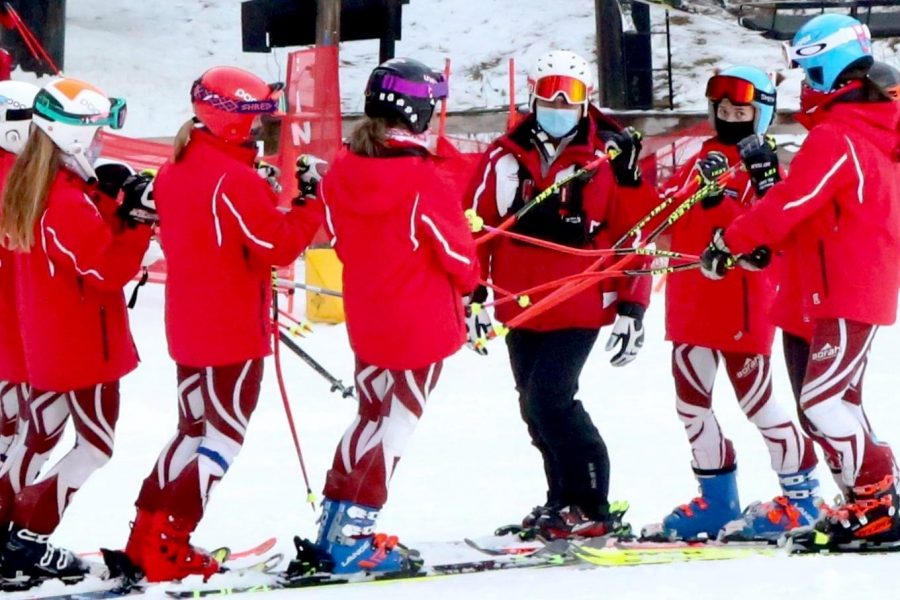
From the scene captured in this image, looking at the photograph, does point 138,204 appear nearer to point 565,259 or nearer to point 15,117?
point 15,117

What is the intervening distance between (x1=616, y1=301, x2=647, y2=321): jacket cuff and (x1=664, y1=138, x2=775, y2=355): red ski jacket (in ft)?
0.46

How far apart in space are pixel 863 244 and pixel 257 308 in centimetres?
203

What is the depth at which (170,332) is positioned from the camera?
5375mm

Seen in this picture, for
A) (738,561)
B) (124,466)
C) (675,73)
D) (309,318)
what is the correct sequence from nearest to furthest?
(738,561) < (124,466) < (309,318) < (675,73)

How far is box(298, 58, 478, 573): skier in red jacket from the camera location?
516cm

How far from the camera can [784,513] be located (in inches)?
232

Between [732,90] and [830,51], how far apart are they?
567 mm

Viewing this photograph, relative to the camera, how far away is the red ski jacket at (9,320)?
5.66m

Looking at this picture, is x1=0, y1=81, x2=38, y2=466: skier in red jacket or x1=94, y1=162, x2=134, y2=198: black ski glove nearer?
x1=94, y1=162, x2=134, y2=198: black ski glove

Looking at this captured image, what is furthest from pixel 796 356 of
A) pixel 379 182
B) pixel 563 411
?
pixel 379 182

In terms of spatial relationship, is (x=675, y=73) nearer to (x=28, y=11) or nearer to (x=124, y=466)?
(x=28, y=11)

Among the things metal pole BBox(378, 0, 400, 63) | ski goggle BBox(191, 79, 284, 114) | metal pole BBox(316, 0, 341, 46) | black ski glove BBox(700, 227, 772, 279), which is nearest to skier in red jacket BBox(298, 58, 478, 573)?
ski goggle BBox(191, 79, 284, 114)

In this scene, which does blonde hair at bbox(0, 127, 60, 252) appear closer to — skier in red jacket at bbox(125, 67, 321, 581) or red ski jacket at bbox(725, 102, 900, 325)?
skier in red jacket at bbox(125, 67, 321, 581)

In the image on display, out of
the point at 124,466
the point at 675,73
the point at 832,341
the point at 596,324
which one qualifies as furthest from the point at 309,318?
the point at 675,73
